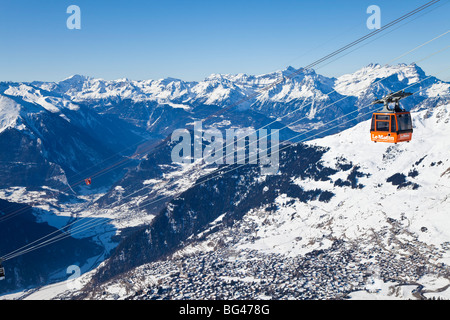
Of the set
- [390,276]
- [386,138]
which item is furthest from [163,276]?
[386,138]

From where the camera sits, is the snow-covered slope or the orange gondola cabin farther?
the snow-covered slope

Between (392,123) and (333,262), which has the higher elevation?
(392,123)

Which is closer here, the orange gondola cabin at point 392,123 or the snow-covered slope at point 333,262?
the orange gondola cabin at point 392,123

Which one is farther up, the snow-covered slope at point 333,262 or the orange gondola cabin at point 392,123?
the orange gondola cabin at point 392,123

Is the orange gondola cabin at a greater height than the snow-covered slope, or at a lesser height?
greater

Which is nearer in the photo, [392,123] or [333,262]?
[392,123]
